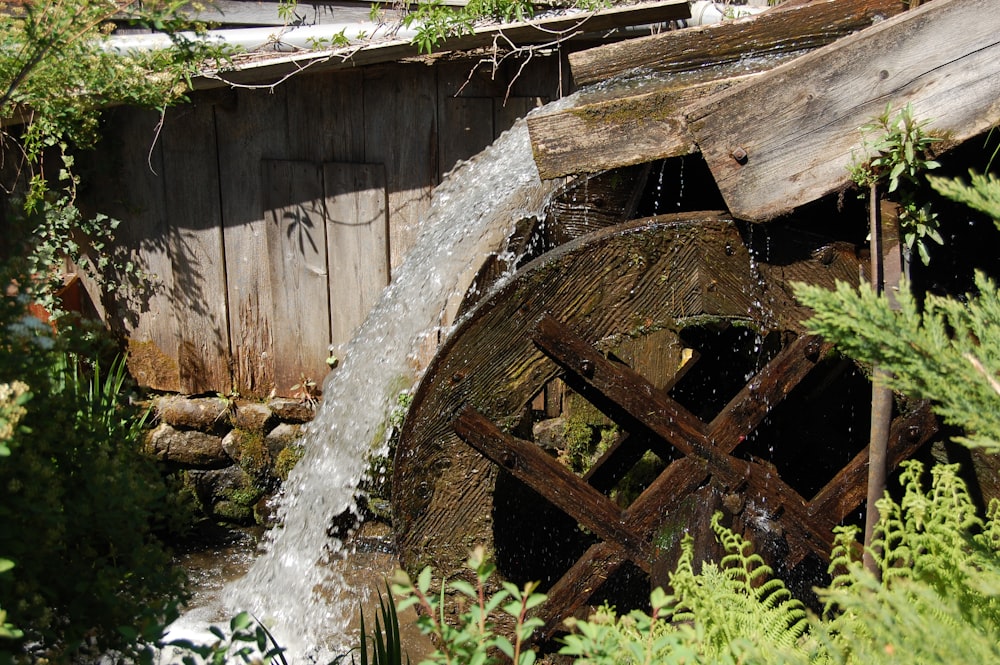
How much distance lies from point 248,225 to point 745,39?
258 cm

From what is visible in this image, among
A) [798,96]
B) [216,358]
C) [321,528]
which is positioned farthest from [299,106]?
[798,96]

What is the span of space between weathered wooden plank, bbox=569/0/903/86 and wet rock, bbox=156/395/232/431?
8.96 ft

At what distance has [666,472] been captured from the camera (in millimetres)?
2730

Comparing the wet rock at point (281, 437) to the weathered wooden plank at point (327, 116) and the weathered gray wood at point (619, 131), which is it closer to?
the weathered wooden plank at point (327, 116)

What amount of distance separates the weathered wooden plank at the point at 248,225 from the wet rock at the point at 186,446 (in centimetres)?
32

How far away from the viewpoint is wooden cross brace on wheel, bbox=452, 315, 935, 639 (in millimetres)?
2623

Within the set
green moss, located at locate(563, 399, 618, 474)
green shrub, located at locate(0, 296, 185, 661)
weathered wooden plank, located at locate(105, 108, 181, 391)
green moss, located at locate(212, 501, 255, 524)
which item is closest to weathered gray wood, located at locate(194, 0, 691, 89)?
weathered wooden plank, located at locate(105, 108, 181, 391)

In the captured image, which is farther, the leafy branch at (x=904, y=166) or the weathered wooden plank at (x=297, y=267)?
the weathered wooden plank at (x=297, y=267)

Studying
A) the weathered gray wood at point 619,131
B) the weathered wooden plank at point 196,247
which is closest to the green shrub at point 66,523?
the weathered gray wood at point 619,131

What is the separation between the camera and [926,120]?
212 centimetres

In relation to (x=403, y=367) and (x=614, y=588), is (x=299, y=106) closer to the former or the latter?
(x=403, y=367)

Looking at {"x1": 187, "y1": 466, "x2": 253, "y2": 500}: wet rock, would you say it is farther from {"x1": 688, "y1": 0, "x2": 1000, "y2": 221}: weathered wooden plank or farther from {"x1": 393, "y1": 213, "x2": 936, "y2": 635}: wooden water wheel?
{"x1": 688, "y1": 0, "x2": 1000, "y2": 221}: weathered wooden plank

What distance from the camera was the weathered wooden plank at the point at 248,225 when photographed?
4215mm

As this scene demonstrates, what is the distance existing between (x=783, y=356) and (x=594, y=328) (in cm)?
54
